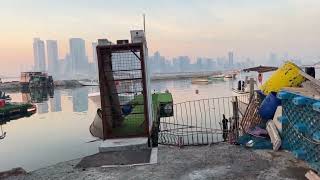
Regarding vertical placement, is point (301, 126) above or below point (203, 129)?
above

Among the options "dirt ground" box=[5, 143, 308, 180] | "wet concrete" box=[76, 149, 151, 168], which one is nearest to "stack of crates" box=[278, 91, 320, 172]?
"dirt ground" box=[5, 143, 308, 180]

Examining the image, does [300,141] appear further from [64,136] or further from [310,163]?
[64,136]

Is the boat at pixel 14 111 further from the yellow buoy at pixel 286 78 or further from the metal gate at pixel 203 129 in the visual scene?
the yellow buoy at pixel 286 78

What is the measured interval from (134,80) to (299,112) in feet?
22.0

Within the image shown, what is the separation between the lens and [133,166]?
10.3m

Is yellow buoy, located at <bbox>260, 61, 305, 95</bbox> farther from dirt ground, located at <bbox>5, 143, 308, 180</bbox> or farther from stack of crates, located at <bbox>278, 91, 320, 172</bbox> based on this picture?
dirt ground, located at <bbox>5, 143, 308, 180</bbox>

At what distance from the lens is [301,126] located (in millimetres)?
9484

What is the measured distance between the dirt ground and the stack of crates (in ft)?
1.03

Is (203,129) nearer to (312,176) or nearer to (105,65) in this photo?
(105,65)

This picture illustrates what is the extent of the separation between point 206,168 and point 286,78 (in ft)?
19.1

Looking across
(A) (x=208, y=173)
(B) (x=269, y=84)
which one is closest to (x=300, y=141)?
(A) (x=208, y=173)

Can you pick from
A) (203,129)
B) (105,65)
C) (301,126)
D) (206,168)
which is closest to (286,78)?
(301,126)

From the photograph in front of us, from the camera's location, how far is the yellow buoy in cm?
1319

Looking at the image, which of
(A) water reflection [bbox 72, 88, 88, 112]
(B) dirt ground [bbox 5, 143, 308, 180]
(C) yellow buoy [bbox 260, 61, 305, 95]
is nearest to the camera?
(B) dirt ground [bbox 5, 143, 308, 180]
